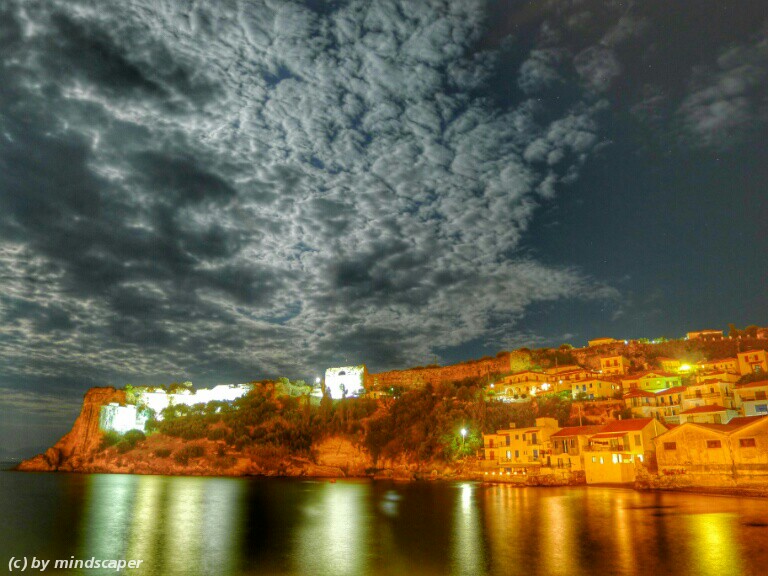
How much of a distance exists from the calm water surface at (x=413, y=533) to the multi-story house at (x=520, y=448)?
5.07m

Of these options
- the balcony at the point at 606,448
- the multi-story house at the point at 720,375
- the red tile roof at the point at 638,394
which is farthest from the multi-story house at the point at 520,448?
the multi-story house at the point at 720,375

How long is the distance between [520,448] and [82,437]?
282ft

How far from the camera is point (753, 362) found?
55.8 metres

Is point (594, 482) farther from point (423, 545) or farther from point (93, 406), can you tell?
point (93, 406)

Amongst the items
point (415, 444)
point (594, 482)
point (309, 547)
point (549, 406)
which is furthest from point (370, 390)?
point (309, 547)

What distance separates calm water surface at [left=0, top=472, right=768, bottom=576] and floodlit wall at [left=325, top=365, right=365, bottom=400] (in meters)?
48.2

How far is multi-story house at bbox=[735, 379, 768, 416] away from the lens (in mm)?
44875

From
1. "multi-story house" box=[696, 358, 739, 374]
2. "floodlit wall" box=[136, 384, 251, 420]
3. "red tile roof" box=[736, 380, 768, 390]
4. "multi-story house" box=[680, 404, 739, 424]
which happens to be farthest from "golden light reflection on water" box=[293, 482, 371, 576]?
"floodlit wall" box=[136, 384, 251, 420]

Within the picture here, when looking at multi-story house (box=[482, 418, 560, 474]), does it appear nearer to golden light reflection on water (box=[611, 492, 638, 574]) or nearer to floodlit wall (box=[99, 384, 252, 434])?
golden light reflection on water (box=[611, 492, 638, 574])

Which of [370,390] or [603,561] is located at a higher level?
[370,390]

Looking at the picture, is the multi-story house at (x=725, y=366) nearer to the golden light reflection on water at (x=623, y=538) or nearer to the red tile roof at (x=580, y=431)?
the red tile roof at (x=580, y=431)

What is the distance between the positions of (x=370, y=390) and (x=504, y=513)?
2452 inches

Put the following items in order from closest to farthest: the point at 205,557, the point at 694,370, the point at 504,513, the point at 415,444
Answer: the point at 205,557, the point at 504,513, the point at 694,370, the point at 415,444

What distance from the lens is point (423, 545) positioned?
25.2 m
